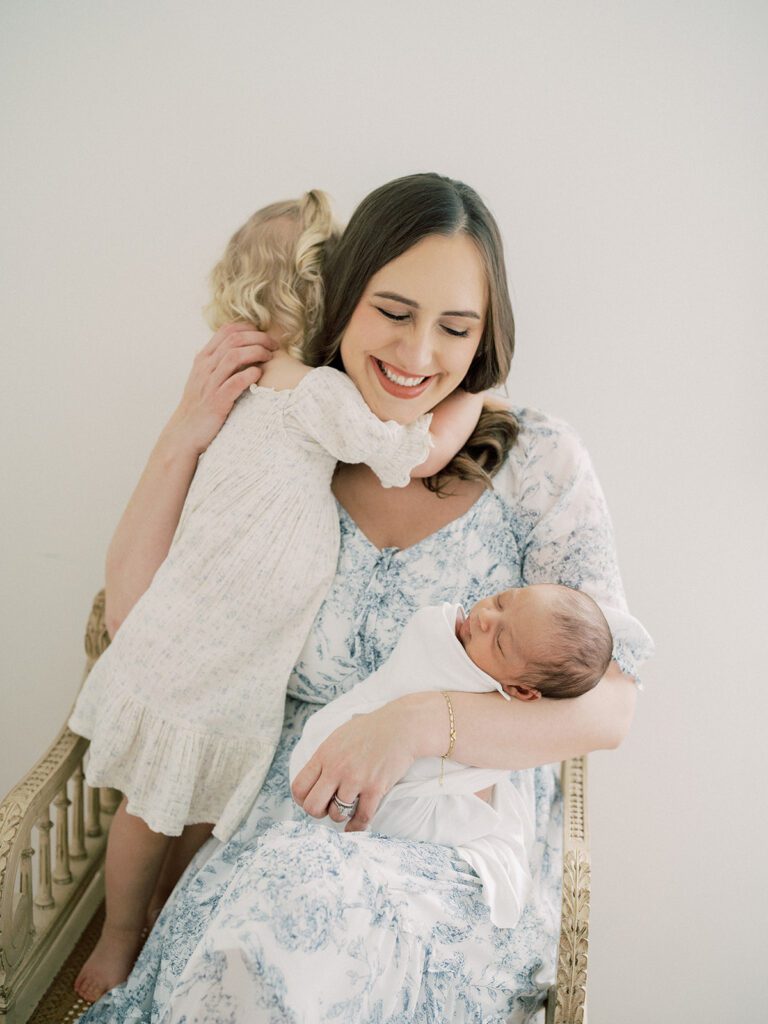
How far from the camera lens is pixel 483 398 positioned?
5.86 ft

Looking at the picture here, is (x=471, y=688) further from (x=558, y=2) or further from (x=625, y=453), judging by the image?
(x=558, y=2)

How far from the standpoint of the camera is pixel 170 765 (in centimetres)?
160

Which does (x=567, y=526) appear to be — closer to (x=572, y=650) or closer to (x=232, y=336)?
(x=572, y=650)

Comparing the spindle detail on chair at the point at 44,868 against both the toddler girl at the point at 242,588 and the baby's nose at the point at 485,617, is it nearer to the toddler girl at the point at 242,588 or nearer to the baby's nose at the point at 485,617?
the toddler girl at the point at 242,588

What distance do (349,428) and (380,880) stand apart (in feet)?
2.27

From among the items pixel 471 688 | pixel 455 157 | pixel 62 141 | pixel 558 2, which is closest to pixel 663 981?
pixel 471 688

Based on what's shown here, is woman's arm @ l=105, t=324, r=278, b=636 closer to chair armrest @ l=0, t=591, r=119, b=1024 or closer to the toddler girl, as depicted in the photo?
the toddler girl

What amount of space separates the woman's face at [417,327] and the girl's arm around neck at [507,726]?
0.49m

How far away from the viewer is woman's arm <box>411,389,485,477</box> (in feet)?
5.36

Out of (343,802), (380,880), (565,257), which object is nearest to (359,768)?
(343,802)

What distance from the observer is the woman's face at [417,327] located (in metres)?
1.50

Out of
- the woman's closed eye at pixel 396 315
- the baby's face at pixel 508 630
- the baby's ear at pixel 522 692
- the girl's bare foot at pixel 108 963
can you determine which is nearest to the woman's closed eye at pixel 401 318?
the woman's closed eye at pixel 396 315

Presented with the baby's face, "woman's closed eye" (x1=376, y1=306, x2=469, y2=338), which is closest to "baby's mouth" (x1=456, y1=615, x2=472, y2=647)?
the baby's face

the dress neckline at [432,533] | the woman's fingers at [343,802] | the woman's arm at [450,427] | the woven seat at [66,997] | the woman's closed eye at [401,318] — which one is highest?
the woman's closed eye at [401,318]
